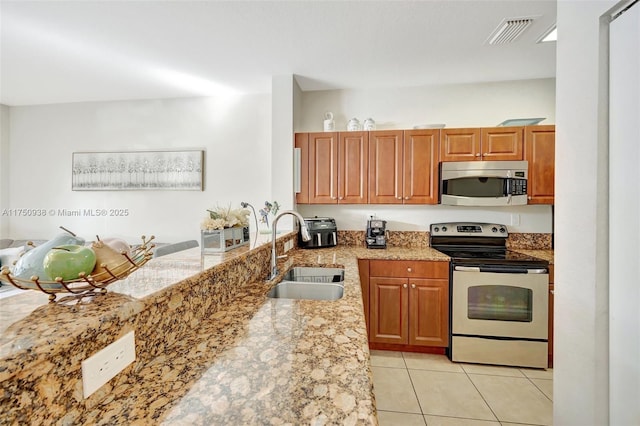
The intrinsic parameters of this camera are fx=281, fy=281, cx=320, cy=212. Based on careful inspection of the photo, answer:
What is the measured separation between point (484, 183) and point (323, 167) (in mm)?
1571

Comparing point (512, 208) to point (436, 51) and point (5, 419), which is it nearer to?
point (436, 51)

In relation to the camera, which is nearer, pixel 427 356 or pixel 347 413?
pixel 347 413

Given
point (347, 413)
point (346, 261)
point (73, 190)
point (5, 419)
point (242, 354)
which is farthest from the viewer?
point (73, 190)

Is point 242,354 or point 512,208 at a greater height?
point 512,208

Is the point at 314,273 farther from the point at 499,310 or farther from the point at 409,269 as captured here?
the point at 499,310

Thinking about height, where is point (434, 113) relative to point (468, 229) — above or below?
above

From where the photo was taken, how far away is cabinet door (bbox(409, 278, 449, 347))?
244cm

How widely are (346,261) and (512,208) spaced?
2024 mm

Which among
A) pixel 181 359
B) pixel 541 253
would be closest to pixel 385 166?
pixel 541 253


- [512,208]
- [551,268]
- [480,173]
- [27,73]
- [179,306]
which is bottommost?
[551,268]

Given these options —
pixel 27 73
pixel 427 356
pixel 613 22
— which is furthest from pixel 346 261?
pixel 27 73

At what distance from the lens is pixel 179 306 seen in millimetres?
884

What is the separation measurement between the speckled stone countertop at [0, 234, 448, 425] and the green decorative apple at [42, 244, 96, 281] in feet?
0.27

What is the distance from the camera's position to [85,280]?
614 millimetres
